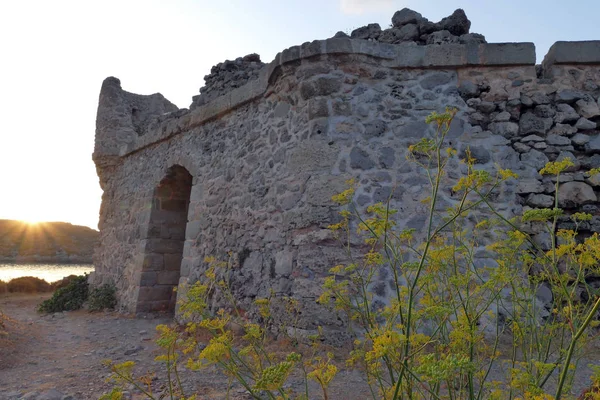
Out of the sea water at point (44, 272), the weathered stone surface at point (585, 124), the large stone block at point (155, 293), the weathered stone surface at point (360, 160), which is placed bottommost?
the sea water at point (44, 272)

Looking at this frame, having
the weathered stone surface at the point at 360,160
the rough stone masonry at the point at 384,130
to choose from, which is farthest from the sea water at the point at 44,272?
the weathered stone surface at the point at 360,160

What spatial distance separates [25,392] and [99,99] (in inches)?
276

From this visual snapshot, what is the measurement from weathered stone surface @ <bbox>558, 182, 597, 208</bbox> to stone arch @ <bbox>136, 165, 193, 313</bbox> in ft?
18.3

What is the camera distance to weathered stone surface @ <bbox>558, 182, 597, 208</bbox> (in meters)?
4.31

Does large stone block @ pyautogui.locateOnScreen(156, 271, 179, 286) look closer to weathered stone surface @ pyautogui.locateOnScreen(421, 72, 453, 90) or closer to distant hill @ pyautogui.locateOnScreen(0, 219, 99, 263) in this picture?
weathered stone surface @ pyautogui.locateOnScreen(421, 72, 453, 90)

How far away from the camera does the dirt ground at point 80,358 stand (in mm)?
3441

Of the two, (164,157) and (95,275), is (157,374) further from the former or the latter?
(95,275)

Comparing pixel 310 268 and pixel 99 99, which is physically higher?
pixel 99 99

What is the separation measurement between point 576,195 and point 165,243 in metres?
6.12

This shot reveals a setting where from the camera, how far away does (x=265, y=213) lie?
17.1ft

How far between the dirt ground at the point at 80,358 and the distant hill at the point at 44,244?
19073mm

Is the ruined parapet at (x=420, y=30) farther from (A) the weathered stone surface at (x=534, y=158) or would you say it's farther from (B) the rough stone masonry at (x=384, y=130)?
(A) the weathered stone surface at (x=534, y=158)

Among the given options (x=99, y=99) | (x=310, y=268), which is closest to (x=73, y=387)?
(x=310, y=268)

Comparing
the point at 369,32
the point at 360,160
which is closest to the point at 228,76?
the point at 369,32
